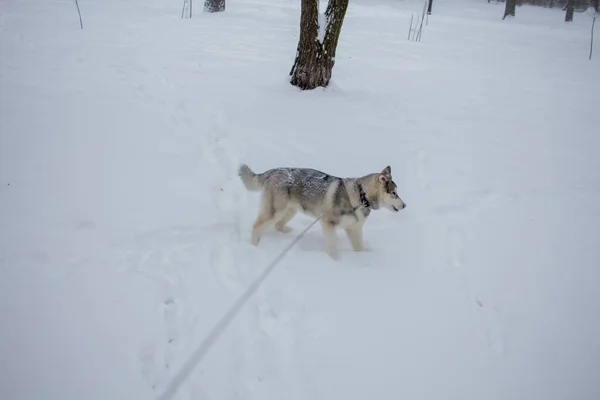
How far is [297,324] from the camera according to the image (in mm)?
3504

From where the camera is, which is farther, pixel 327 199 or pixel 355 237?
pixel 355 237

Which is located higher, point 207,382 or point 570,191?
point 570,191

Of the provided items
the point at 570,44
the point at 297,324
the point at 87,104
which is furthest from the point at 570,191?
the point at 570,44

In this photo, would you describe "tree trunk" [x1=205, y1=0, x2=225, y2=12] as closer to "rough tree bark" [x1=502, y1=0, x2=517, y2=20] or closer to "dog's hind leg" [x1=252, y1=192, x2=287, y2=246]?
"dog's hind leg" [x1=252, y1=192, x2=287, y2=246]

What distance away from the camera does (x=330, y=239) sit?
4.49 meters

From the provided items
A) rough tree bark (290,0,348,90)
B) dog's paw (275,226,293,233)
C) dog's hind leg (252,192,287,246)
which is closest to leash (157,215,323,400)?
dog's hind leg (252,192,287,246)

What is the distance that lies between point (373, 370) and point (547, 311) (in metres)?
2.15

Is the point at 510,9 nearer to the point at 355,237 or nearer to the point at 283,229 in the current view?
the point at 355,237

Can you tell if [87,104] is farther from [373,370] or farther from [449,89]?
[449,89]

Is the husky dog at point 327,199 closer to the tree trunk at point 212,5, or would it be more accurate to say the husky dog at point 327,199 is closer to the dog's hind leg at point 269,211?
the dog's hind leg at point 269,211

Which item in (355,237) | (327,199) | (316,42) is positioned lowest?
(355,237)

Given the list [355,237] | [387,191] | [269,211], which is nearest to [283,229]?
[269,211]

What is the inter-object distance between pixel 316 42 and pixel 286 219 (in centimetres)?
516

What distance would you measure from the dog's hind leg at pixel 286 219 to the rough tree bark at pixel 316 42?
4.83 m
